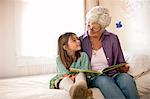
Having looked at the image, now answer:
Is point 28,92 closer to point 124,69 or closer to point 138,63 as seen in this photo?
point 124,69

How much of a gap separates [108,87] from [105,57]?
290mm

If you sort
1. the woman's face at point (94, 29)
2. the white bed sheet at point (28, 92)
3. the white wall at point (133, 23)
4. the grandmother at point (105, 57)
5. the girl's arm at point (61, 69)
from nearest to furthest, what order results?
the white bed sheet at point (28, 92)
the grandmother at point (105, 57)
the girl's arm at point (61, 69)
the woman's face at point (94, 29)
the white wall at point (133, 23)

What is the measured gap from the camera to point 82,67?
1604mm

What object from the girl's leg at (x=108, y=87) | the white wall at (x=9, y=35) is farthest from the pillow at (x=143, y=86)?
the white wall at (x=9, y=35)

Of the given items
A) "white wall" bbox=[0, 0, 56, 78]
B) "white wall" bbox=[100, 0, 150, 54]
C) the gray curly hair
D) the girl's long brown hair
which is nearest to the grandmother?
the gray curly hair

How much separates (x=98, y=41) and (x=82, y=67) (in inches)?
10.1

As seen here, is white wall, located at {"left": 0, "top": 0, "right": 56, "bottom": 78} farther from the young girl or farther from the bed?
the young girl

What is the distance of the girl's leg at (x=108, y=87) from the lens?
1.41 meters

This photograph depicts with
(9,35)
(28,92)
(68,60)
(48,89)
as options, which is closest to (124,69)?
(68,60)

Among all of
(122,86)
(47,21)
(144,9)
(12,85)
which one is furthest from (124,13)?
(12,85)

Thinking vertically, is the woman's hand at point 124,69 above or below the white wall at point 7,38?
below

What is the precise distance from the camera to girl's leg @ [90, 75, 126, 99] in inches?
55.5

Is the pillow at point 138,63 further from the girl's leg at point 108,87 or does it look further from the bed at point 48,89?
the girl's leg at point 108,87

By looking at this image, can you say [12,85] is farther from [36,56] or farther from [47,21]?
[47,21]
